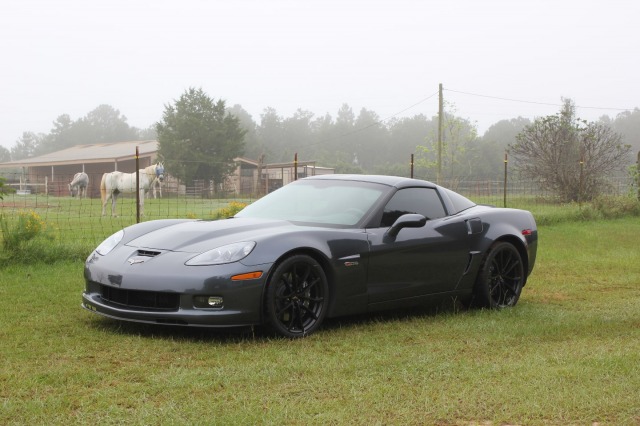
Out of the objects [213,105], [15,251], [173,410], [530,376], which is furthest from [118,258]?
[213,105]

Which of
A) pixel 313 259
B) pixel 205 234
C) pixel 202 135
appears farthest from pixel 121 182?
pixel 202 135

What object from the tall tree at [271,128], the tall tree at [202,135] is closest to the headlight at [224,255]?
the tall tree at [202,135]

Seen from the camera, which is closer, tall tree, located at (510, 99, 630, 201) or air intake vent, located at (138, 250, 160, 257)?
air intake vent, located at (138, 250, 160, 257)

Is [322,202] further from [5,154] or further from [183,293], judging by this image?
[5,154]

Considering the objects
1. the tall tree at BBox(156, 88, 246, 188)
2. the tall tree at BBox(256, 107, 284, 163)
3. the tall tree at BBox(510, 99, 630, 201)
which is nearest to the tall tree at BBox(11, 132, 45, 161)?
the tall tree at BBox(256, 107, 284, 163)

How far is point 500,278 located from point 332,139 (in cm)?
11849

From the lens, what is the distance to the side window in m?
7.12

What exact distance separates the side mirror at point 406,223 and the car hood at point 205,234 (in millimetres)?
876

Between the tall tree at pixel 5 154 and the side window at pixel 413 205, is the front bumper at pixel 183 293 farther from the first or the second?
the tall tree at pixel 5 154

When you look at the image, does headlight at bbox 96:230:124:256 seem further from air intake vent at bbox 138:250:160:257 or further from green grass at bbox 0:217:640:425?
green grass at bbox 0:217:640:425

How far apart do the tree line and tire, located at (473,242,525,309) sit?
76.1 ft

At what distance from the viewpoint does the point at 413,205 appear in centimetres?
745

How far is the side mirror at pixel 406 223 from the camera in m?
6.84

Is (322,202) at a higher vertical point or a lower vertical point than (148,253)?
higher
